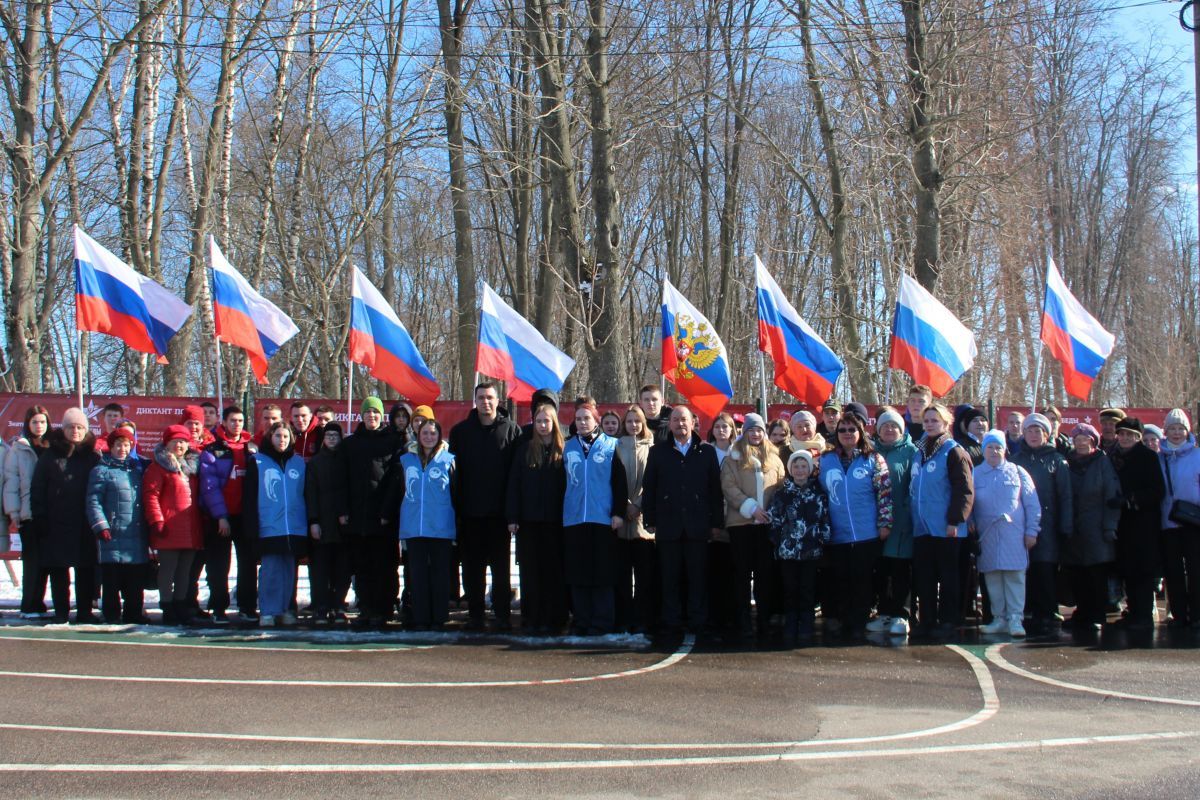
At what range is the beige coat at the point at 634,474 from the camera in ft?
32.7

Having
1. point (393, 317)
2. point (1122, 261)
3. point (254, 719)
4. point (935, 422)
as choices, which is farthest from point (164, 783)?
point (1122, 261)

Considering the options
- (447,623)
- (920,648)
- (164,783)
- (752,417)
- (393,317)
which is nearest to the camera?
(164,783)

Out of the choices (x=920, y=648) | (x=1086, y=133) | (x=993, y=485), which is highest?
(x=1086, y=133)

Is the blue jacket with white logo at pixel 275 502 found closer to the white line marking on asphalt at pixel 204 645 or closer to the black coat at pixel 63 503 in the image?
the white line marking on asphalt at pixel 204 645

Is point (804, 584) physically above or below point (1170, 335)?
Result: below

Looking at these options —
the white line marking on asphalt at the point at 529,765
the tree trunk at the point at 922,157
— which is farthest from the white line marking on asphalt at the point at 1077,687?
the tree trunk at the point at 922,157

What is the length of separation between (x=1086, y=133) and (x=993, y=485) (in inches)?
1347

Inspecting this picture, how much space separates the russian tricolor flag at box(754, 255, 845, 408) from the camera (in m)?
12.2

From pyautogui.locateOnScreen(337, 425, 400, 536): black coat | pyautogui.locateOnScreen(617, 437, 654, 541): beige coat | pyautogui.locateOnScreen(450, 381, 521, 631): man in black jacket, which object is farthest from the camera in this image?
Result: pyautogui.locateOnScreen(337, 425, 400, 536): black coat

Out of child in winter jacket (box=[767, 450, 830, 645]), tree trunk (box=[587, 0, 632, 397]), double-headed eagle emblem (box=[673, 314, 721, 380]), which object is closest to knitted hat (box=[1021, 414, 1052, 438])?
child in winter jacket (box=[767, 450, 830, 645])

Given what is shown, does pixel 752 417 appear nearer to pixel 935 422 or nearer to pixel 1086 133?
pixel 935 422

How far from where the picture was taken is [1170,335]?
135 feet

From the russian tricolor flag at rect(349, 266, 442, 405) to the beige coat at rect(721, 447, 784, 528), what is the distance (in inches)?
149

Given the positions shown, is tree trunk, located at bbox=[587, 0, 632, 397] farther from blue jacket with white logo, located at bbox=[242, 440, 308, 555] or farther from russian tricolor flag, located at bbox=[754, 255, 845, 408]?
blue jacket with white logo, located at bbox=[242, 440, 308, 555]
